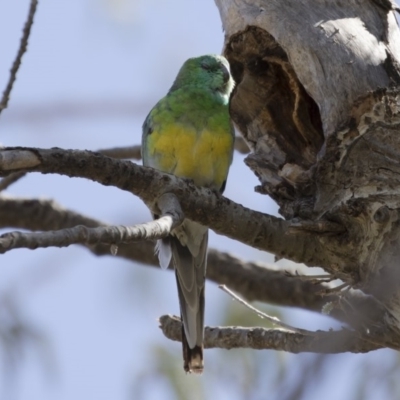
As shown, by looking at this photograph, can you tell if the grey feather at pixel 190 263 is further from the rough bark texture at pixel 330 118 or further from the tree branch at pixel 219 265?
the rough bark texture at pixel 330 118

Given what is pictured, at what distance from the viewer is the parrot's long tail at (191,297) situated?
403 cm

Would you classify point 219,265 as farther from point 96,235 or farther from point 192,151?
point 96,235

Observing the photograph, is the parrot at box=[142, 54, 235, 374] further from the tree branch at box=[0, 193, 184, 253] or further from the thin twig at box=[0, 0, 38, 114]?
the tree branch at box=[0, 193, 184, 253]

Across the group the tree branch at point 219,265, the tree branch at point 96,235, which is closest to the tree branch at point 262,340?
the tree branch at point 96,235

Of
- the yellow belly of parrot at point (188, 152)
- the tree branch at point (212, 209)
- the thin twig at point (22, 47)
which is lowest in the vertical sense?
the yellow belly of parrot at point (188, 152)

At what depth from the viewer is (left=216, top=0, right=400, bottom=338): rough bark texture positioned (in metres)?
2.91

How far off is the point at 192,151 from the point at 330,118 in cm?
139

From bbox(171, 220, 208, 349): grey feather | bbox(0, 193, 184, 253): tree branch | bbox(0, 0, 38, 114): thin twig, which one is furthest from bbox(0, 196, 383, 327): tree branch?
bbox(0, 193, 184, 253): tree branch

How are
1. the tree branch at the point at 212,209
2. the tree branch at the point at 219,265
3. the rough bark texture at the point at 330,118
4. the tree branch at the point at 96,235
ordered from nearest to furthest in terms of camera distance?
the tree branch at the point at 96,235
the tree branch at the point at 212,209
the rough bark texture at the point at 330,118
the tree branch at the point at 219,265

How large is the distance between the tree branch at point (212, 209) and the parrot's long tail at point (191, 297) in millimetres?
1089

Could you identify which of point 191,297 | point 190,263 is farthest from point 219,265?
point 191,297

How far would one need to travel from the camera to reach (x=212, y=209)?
303cm

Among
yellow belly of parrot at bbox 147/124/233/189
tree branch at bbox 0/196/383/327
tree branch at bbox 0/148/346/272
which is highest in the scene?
tree branch at bbox 0/148/346/272

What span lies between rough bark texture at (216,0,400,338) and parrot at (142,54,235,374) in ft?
1.90
